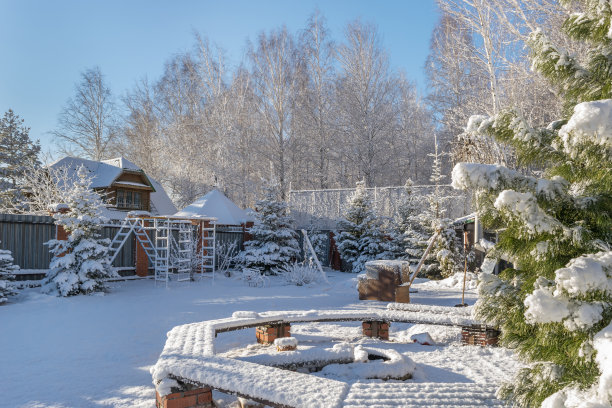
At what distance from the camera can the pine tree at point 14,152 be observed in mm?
21344

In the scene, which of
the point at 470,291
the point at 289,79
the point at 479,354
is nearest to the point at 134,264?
the point at 470,291

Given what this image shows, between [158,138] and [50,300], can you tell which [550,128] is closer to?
[50,300]

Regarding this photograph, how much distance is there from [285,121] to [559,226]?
79.4ft

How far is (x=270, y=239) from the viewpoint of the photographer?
15.4 meters

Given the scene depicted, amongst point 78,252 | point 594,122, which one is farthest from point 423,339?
point 78,252

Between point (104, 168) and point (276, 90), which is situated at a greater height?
point (276, 90)

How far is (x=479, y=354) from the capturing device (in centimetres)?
523

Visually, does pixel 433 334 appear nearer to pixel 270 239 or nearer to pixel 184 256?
pixel 184 256

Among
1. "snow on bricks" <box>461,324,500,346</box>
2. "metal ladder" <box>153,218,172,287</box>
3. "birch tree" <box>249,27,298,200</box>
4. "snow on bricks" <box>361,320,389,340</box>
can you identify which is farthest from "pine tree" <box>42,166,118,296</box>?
"birch tree" <box>249,27,298,200</box>

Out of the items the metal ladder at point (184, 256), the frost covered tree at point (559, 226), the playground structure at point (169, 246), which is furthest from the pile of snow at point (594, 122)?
the metal ladder at point (184, 256)

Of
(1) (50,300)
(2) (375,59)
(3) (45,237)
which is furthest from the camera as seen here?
(2) (375,59)

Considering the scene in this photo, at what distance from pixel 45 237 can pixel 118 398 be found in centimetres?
859

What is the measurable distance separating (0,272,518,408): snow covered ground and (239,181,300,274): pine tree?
12.5 ft

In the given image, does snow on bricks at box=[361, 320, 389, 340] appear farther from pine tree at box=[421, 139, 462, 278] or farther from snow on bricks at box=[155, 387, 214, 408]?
pine tree at box=[421, 139, 462, 278]
